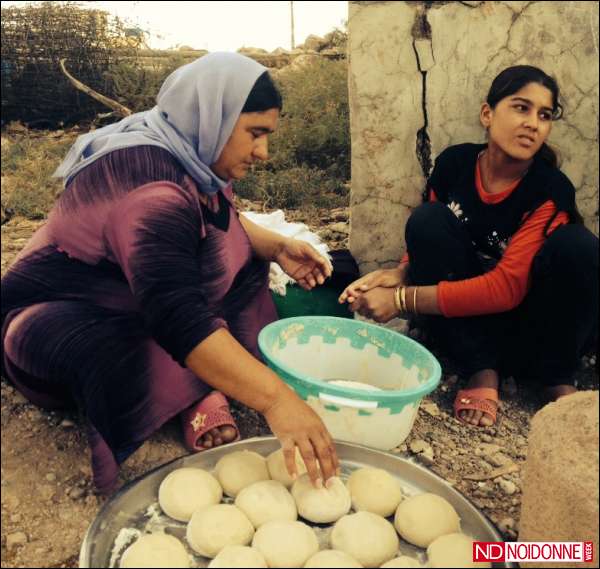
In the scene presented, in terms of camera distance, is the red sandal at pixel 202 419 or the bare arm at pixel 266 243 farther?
the bare arm at pixel 266 243

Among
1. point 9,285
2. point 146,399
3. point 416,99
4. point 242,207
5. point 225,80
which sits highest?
point 225,80

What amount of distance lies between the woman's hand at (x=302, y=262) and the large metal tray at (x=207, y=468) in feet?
2.37

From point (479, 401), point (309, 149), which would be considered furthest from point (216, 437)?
point (309, 149)

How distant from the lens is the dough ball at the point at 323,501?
1.53m

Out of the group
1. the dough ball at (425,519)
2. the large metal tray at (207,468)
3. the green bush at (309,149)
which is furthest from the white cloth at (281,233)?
the green bush at (309,149)

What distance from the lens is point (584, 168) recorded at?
2512mm

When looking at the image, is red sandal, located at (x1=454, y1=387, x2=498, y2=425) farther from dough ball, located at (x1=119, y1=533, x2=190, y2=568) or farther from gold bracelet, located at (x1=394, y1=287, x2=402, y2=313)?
dough ball, located at (x1=119, y1=533, x2=190, y2=568)

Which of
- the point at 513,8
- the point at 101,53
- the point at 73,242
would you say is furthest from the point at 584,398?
the point at 101,53

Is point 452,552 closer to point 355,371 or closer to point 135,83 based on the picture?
point 355,371

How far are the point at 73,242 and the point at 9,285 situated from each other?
246 millimetres

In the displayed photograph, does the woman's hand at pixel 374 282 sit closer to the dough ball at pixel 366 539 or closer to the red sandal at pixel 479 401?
the red sandal at pixel 479 401

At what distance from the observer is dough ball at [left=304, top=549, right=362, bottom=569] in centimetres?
131

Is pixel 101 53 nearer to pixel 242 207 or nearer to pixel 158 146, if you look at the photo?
pixel 242 207

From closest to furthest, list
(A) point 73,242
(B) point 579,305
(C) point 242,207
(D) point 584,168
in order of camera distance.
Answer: (A) point 73,242, (B) point 579,305, (D) point 584,168, (C) point 242,207
